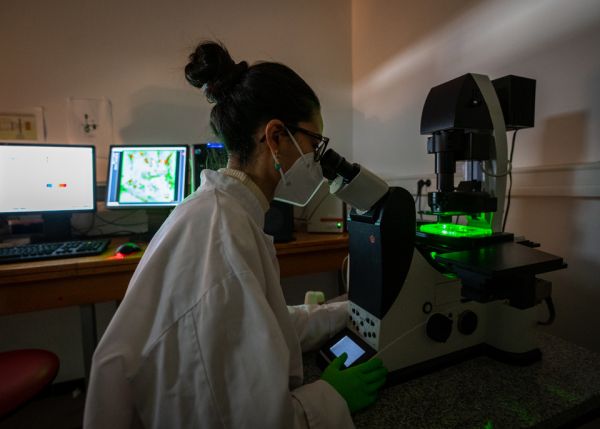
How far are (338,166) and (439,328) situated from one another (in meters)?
0.41

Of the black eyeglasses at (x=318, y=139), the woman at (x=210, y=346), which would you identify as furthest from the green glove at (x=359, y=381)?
the black eyeglasses at (x=318, y=139)

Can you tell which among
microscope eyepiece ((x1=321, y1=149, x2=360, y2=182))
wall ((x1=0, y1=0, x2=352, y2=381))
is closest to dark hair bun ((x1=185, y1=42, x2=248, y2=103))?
microscope eyepiece ((x1=321, y1=149, x2=360, y2=182))

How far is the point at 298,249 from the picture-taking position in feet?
5.08

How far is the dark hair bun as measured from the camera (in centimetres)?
68

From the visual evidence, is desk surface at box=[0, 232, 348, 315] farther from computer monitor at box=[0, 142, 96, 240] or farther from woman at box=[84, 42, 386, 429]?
woman at box=[84, 42, 386, 429]

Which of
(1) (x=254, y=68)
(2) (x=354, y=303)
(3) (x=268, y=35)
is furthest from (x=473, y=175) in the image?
(3) (x=268, y=35)

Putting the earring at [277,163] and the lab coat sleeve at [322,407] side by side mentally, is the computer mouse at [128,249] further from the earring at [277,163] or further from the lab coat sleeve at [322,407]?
the lab coat sleeve at [322,407]

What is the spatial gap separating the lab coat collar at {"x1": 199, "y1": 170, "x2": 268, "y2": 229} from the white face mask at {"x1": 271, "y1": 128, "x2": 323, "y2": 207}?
102 mm

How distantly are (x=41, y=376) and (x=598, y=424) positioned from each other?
1.68m

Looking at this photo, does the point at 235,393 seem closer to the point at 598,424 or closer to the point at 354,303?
the point at 354,303

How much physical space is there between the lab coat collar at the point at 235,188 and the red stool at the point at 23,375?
0.90 meters

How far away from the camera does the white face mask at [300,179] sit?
0.72 m

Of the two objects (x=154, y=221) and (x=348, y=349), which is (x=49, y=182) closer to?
(x=154, y=221)

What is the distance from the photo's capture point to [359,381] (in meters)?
0.58
